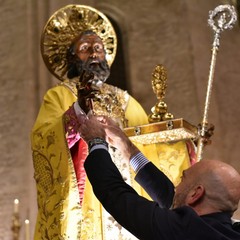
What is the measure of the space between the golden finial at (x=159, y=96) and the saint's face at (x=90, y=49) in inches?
13.9

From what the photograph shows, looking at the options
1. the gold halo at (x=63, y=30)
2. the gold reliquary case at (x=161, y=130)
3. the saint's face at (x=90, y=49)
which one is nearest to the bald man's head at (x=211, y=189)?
the gold reliquary case at (x=161, y=130)

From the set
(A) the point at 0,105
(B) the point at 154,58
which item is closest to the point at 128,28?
(B) the point at 154,58

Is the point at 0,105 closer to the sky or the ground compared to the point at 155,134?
closer to the sky

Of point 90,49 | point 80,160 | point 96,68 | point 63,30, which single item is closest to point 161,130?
point 80,160

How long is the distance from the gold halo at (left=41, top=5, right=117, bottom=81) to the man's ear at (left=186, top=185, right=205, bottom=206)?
221cm

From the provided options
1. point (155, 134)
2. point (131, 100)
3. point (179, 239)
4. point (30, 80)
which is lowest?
point (179, 239)

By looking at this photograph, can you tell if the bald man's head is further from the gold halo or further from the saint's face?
the gold halo

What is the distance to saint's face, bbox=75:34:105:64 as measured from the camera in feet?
12.3

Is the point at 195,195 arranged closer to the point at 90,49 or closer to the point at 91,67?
the point at 91,67

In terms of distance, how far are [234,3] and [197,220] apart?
14.2 ft

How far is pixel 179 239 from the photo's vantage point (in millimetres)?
1800

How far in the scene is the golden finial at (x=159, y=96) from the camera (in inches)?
135

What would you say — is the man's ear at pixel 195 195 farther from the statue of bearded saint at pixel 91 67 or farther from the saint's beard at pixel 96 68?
the saint's beard at pixel 96 68

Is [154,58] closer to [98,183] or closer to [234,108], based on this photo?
[234,108]
